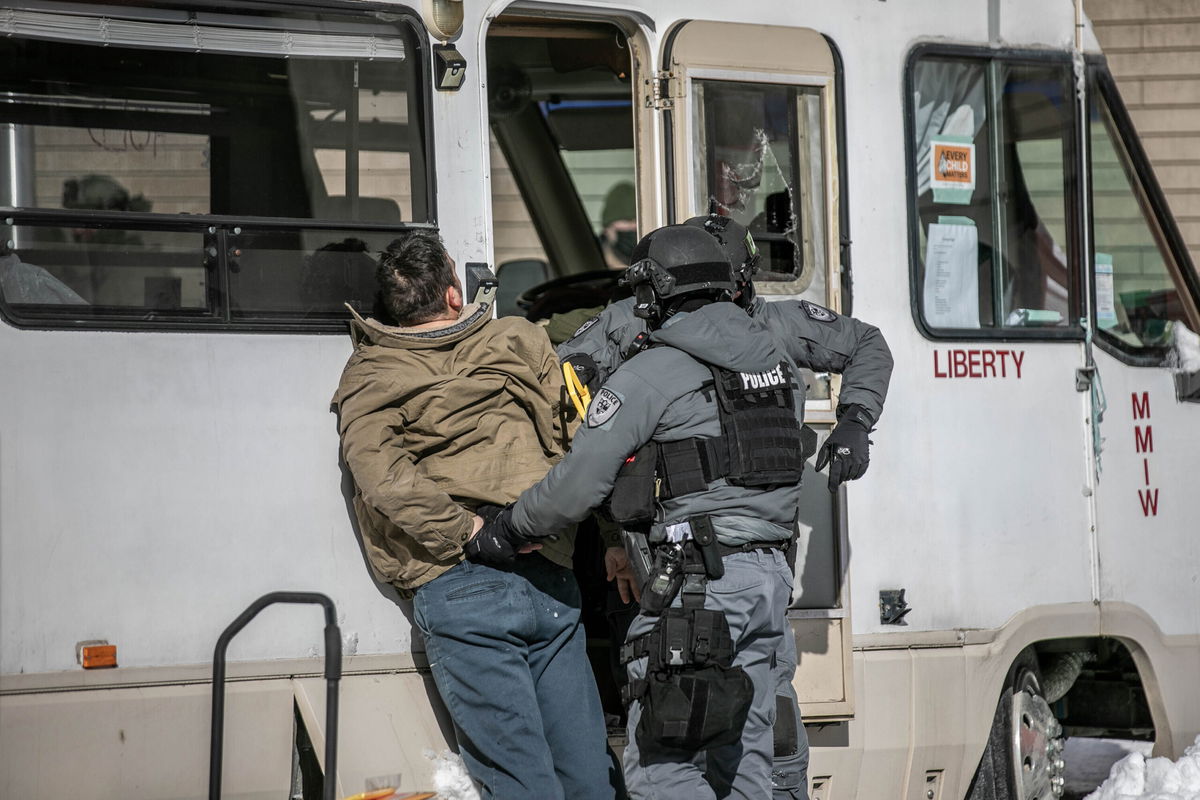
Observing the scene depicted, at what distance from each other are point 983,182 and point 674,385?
5.45ft

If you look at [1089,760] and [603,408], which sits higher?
[603,408]

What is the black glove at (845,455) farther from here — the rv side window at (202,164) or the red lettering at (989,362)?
the rv side window at (202,164)

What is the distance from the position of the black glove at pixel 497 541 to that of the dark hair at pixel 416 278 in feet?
2.03

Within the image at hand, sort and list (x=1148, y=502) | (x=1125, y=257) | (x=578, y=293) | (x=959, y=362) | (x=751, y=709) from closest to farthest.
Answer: (x=751, y=709) < (x=959, y=362) < (x=1148, y=502) < (x=1125, y=257) < (x=578, y=293)

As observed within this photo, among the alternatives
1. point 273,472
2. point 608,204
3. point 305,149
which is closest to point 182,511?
point 273,472

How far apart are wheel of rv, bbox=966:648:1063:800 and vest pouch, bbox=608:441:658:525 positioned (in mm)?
1727

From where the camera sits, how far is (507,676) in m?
3.56

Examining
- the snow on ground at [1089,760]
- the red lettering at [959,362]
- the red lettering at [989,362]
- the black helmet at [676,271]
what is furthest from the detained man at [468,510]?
the snow on ground at [1089,760]

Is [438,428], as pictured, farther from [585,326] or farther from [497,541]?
[585,326]

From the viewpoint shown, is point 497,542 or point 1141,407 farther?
point 1141,407

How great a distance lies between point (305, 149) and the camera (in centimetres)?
380

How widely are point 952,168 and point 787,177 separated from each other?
630mm

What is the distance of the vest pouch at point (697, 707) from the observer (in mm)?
3309

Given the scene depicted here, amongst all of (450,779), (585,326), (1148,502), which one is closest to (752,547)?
(585,326)
